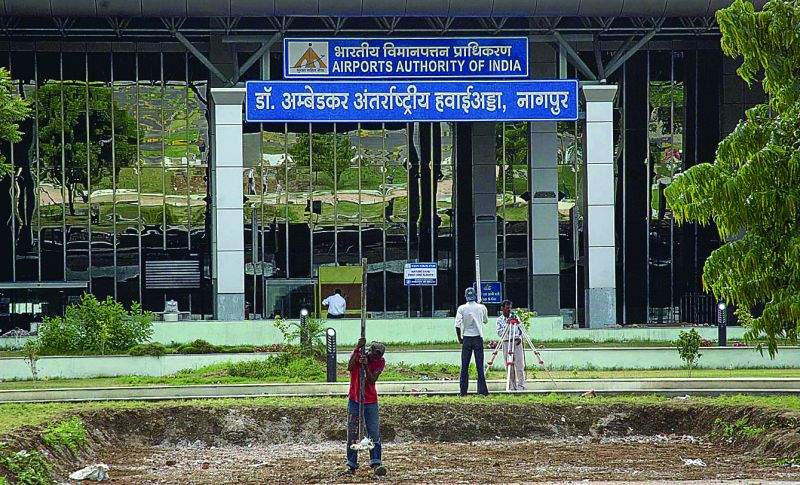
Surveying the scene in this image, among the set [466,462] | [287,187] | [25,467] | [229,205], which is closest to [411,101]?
[229,205]

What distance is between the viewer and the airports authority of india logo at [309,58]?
121 feet

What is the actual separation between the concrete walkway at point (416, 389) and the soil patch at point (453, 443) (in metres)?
2.17

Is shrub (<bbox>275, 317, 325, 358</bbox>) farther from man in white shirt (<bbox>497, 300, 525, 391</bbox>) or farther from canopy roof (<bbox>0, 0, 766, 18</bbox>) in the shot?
canopy roof (<bbox>0, 0, 766, 18</bbox>)

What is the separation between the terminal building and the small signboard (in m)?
1.59

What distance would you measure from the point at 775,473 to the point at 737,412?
4995mm

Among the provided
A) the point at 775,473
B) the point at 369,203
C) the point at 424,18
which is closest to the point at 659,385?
the point at 775,473

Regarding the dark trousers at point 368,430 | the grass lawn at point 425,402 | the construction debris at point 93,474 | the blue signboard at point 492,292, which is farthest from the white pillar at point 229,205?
the dark trousers at point 368,430

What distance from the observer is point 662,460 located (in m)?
18.0

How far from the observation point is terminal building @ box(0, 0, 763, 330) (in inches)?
1738

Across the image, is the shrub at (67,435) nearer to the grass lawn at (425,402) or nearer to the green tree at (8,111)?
the grass lawn at (425,402)

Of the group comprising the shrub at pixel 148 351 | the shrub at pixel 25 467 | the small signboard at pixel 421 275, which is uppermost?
the small signboard at pixel 421 275

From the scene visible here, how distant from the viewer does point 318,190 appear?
4534 centimetres

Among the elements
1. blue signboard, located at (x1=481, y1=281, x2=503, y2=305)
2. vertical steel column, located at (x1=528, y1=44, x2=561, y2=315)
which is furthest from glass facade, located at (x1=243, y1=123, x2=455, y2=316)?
vertical steel column, located at (x1=528, y1=44, x2=561, y2=315)

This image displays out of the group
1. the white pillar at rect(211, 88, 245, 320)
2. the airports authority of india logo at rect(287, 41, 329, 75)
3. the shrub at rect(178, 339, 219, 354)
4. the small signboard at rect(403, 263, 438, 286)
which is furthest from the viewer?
the small signboard at rect(403, 263, 438, 286)
